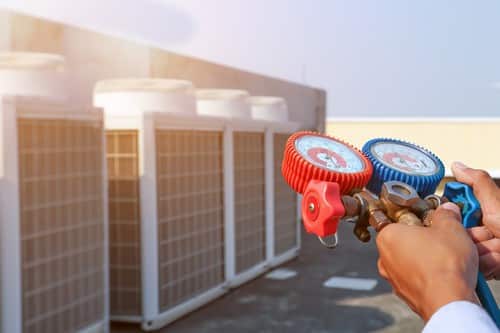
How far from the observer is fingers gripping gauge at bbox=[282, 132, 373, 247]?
1.22 meters

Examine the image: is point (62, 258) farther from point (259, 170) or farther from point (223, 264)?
point (259, 170)

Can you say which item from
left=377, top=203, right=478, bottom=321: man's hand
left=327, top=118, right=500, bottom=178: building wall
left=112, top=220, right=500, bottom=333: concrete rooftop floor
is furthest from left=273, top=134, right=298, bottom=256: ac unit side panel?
left=377, top=203, right=478, bottom=321: man's hand

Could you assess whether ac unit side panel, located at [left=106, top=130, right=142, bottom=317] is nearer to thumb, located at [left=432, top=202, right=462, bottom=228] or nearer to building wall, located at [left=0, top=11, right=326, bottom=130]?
building wall, located at [left=0, top=11, right=326, bottom=130]

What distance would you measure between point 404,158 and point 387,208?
25 centimetres

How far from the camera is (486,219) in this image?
1.34 metres

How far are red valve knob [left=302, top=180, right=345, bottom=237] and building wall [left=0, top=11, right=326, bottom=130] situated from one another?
6645 millimetres

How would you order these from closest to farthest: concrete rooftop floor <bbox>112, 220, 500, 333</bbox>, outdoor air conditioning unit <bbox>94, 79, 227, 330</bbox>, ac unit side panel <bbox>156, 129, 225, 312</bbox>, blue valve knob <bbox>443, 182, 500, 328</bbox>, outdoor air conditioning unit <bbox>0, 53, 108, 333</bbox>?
blue valve knob <bbox>443, 182, 500, 328</bbox> → outdoor air conditioning unit <bbox>0, 53, 108, 333</bbox> → outdoor air conditioning unit <bbox>94, 79, 227, 330</bbox> → concrete rooftop floor <bbox>112, 220, 500, 333</bbox> → ac unit side panel <bbox>156, 129, 225, 312</bbox>

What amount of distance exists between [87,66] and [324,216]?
399 inches

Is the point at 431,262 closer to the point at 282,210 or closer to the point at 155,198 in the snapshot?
the point at 155,198

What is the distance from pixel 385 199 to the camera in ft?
4.10

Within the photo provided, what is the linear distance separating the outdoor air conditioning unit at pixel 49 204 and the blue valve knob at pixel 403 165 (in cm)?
512

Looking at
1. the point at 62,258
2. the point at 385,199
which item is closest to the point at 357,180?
the point at 385,199

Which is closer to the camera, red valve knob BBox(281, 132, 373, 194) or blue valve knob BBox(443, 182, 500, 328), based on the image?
blue valve knob BBox(443, 182, 500, 328)

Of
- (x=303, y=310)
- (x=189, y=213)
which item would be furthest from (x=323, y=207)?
(x=303, y=310)
